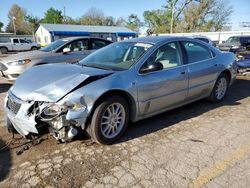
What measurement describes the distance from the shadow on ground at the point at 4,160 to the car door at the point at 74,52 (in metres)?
4.46

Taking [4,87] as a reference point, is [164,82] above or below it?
above

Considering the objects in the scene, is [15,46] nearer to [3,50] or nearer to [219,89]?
[3,50]

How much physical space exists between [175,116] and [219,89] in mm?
1508

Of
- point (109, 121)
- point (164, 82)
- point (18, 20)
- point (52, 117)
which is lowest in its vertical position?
point (109, 121)

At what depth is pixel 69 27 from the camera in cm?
4497

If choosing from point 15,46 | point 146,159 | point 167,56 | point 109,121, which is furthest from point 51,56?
point 15,46

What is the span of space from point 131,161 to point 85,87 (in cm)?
112

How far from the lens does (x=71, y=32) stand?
137 feet

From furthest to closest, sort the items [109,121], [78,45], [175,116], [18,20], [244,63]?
1. [18,20]
2. [244,63]
3. [78,45]
4. [175,116]
5. [109,121]

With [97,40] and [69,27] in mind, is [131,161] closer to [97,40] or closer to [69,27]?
[97,40]

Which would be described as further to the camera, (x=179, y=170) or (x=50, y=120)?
(x=50, y=120)

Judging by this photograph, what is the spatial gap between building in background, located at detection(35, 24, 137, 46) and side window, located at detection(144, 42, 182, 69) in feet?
128

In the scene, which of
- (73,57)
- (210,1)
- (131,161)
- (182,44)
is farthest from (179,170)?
(210,1)

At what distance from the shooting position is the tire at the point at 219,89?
559 centimetres
